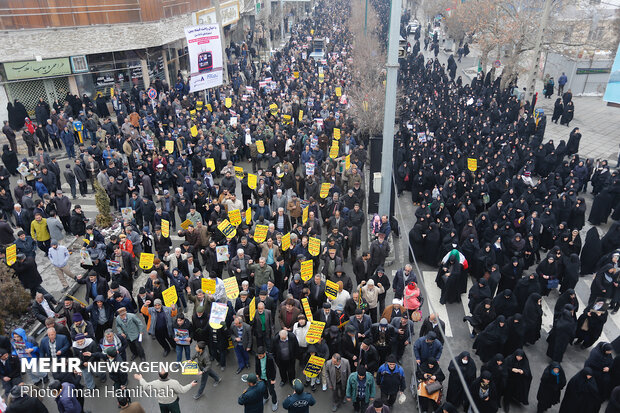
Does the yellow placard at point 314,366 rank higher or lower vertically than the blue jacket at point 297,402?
lower

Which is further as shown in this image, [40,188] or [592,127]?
[592,127]

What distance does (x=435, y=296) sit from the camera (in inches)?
446

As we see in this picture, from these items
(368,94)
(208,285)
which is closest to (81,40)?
(368,94)

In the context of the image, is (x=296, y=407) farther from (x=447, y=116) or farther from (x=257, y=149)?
(x=447, y=116)

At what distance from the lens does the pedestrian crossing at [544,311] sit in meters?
10.0

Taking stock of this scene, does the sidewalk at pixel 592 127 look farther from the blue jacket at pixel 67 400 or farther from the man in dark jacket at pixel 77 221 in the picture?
the blue jacket at pixel 67 400

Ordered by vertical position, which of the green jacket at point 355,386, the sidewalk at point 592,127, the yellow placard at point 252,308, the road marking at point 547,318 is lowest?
the road marking at point 547,318

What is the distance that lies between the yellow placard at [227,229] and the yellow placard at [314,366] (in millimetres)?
4230

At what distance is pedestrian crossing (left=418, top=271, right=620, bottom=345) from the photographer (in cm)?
1004

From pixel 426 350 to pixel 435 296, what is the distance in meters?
3.44

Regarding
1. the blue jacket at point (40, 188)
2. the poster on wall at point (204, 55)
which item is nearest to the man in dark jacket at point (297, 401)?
the blue jacket at point (40, 188)

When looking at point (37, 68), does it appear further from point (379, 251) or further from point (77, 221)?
point (379, 251)

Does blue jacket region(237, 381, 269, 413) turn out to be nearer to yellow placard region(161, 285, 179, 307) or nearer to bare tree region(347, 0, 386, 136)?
yellow placard region(161, 285, 179, 307)

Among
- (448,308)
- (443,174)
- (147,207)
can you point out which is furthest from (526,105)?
(147,207)
